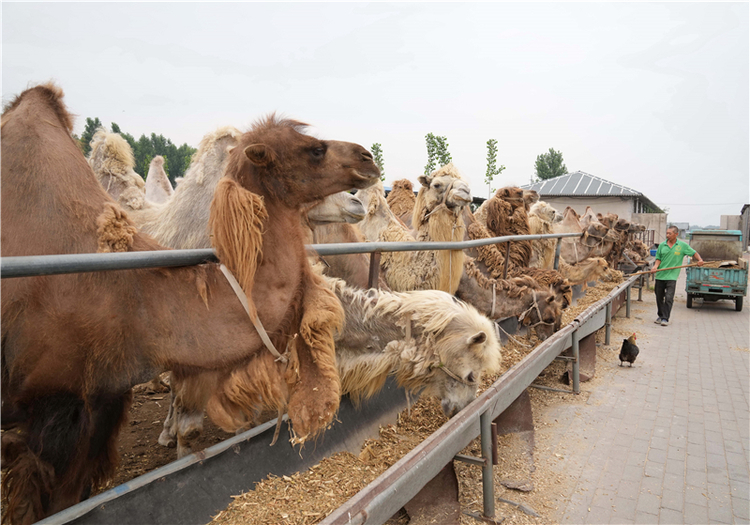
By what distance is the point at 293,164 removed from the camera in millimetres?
2137

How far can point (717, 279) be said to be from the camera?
12.3 meters

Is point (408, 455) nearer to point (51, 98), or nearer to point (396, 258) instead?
point (51, 98)

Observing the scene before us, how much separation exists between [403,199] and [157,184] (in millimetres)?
3799

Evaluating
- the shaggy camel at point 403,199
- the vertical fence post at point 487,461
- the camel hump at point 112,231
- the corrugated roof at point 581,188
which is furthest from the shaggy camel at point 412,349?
the corrugated roof at point 581,188

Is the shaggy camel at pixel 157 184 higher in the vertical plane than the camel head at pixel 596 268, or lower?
higher

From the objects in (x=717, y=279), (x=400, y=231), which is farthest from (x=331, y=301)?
(x=717, y=279)

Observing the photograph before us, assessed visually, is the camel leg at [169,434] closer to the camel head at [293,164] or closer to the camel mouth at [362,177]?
the camel head at [293,164]

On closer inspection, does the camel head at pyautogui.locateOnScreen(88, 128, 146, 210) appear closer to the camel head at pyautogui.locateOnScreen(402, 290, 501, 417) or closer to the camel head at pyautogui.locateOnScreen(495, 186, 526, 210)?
the camel head at pyautogui.locateOnScreen(402, 290, 501, 417)

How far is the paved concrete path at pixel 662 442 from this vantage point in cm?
336

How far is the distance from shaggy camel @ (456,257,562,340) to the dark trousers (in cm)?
622

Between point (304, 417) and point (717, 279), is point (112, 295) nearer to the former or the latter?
point (304, 417)

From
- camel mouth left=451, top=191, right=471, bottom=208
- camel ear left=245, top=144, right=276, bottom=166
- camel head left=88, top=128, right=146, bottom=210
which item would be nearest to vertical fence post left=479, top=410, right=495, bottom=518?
camel ear left=245, top=144, right=276, bottom=166

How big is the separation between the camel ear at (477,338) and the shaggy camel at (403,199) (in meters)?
4.74

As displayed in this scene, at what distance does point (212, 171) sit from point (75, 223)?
6.27 ft
